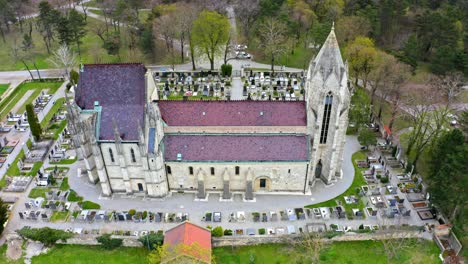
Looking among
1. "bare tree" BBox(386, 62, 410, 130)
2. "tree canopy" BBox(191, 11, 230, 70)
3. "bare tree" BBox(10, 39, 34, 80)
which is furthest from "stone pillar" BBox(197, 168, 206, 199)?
"bare tree" BBox(10, 39, 34, 80)

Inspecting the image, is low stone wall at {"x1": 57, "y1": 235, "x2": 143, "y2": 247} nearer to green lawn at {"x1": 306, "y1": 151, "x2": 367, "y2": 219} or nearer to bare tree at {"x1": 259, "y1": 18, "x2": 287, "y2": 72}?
green lawn at {"x1": 306, "y1": 151, "x2": 367, "y2": 219}

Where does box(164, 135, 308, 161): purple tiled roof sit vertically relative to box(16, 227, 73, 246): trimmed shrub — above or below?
above

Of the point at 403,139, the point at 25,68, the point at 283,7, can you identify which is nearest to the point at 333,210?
the point at 403,139

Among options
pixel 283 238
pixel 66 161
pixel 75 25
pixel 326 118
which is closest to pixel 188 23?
pixel 75 25

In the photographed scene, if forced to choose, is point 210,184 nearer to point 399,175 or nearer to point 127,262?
point 127,262

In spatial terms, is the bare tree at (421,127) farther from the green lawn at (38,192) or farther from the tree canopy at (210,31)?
the green lawn at (38,192)

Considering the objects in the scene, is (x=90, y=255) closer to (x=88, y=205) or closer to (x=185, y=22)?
(x=88, y=205)
